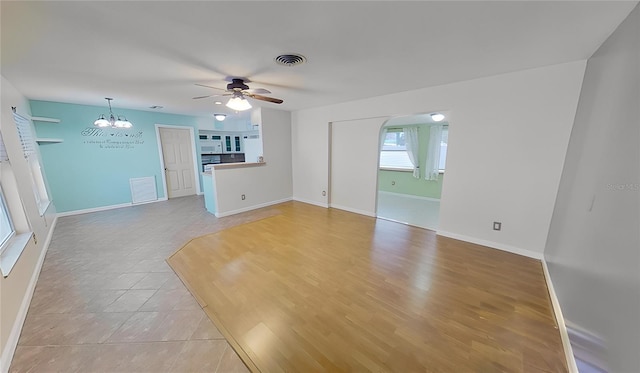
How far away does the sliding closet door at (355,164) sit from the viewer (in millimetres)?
4371

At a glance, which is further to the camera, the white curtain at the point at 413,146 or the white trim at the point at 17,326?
the white curtain at the point at 413,146

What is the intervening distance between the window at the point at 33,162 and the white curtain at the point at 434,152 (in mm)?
7772

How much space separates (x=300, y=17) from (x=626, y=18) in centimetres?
229

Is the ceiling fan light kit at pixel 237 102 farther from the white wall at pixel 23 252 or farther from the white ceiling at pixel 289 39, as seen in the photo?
the white wall at pixel 23 252

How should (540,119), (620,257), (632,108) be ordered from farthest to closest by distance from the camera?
(540,119) → (632,108) → (620,257)

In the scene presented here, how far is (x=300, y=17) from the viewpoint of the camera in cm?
153

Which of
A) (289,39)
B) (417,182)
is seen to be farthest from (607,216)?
(417,182)

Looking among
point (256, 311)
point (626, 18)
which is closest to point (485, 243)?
point (626, 18)

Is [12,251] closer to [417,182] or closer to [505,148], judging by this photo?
[505,148]

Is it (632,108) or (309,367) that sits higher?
(632,108)

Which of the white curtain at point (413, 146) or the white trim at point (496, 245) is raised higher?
the white curtain at point (413, 146)

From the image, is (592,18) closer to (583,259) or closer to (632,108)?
(632,108)

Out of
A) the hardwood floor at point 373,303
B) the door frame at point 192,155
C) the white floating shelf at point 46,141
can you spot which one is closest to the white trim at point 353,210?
the hardwood floor at point 373,303

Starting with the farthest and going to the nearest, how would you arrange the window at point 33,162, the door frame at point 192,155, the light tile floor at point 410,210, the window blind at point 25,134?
Result: the door frame at point 192,155 → the light tile floor at point 410,210 → the window at point 33,162 → the window blind at point 25,134
